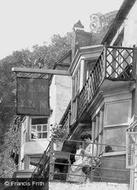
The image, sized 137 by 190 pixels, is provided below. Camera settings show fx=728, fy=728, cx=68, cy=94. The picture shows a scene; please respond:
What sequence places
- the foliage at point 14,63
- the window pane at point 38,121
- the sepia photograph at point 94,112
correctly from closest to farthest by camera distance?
the sepia photograph at point 94,112 → the window pane at point 38,121 → the foliage at point 14,63

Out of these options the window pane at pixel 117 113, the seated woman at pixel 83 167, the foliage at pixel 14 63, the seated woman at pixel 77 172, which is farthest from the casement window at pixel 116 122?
the foliage at pixel 14 63

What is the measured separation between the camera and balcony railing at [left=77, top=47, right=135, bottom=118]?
2214 cm

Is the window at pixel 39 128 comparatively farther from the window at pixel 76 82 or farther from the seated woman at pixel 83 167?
the seated woman at pixel 83 167

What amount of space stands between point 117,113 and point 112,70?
196 cm

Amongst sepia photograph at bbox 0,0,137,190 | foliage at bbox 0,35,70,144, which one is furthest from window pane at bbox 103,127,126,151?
foliage at bbox 0,35,70,144

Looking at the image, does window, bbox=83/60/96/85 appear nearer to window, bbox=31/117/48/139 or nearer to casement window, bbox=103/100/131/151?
casement window, bbox=103/100/131/151

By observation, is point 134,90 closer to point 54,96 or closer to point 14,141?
point 54,96

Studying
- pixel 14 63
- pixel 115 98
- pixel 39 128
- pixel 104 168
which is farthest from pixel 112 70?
pixel 14 63

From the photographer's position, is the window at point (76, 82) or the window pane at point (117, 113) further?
the window at point (76, 82)

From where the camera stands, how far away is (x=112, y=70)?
2453 cm

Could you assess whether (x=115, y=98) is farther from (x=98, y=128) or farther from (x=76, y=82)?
(x=76, y=82)

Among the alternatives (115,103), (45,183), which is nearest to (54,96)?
(115,103)

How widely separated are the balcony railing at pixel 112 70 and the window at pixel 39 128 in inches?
705

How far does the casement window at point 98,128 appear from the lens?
24.6 meters
